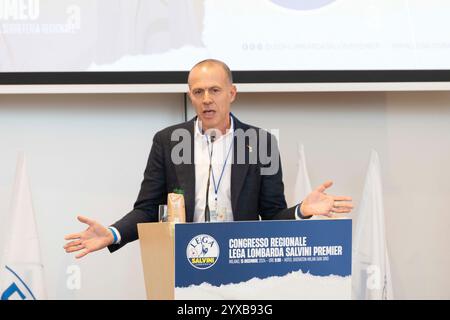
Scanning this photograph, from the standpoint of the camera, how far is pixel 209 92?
2.76m

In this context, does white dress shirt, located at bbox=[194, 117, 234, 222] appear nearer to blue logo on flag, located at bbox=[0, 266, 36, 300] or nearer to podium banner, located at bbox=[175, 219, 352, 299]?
podium banner, located at bbox=[175, 219, 352, 299]

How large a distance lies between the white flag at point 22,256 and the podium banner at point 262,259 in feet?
6.93

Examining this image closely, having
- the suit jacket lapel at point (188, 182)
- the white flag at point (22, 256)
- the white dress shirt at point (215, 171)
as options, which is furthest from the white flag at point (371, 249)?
the white flag at point (22, 256)

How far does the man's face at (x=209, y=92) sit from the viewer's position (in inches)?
109

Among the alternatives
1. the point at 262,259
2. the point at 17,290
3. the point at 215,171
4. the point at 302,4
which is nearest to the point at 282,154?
the point at 302,4

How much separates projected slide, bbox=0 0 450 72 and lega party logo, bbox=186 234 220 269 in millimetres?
2154

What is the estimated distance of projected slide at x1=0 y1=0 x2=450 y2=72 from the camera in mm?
3971

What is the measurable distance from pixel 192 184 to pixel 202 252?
860mm

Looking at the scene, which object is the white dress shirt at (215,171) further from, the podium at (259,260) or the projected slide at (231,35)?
the projected slide at (231,35)

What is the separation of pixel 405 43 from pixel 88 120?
6.18 ft

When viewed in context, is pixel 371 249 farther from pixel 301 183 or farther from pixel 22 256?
pixel 22 256

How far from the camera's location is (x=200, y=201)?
282 cm

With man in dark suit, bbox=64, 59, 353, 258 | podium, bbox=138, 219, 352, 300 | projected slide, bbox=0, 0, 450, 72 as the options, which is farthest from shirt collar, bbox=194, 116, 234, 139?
projected slide, bbox=0, 0, 450, 72

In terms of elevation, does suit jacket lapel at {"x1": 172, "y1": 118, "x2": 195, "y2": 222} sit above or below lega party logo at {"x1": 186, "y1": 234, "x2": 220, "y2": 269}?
above
